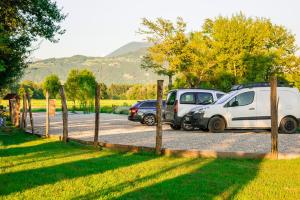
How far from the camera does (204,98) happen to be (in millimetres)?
21078

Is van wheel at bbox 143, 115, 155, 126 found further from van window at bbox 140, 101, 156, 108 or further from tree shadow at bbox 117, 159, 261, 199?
tree shadow at bbox 117, 159, 261, 199

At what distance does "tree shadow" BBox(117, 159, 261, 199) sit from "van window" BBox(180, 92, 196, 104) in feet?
35.9

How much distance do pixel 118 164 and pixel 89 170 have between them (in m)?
0.94

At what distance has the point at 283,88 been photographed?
18.6 m

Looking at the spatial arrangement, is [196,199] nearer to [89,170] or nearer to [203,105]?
[89,170]

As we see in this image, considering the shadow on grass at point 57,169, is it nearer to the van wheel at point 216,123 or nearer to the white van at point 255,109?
the van wheel at point 216,123

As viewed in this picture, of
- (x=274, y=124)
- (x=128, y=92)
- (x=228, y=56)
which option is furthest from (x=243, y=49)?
(x=128, y=92)

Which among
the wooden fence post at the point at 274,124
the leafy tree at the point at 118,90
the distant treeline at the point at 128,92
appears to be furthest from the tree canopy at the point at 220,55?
the leafy tree at the point at 118,90

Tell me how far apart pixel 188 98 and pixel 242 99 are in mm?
2852

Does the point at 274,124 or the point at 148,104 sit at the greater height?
the point at 148,104

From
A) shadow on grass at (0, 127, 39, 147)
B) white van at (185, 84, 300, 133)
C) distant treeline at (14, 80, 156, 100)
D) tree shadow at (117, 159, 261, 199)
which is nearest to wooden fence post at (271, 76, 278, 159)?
tree shadow at (117, 159, 261, 199)

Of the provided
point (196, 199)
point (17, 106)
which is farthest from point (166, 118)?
point (196, 199)

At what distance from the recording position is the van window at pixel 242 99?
18.6m

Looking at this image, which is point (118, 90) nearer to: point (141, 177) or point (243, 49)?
point (243, 49)
